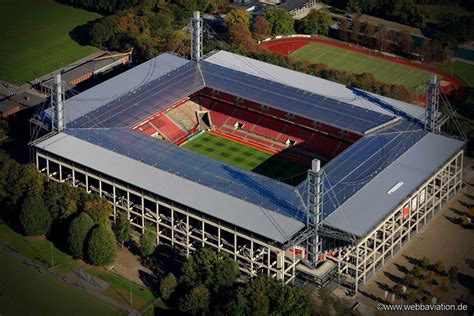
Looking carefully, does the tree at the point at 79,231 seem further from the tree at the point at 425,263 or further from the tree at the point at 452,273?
the tree at the point at 452,273

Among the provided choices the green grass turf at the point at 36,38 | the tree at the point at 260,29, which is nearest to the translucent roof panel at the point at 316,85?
the tree at the point at 260,29

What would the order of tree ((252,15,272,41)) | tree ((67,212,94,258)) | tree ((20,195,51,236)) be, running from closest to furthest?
tree ((67,212,94,258)) < tree ((20,195,51,236)) < tree ((252,15,272,41))

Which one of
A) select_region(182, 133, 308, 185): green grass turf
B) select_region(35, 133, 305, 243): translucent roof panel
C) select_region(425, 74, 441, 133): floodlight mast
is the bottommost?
select_region(182, 133, 308, 185): green grass turf

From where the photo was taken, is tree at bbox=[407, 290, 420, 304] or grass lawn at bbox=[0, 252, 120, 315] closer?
grass lawn at bbox=[0, 252, 120, 315]

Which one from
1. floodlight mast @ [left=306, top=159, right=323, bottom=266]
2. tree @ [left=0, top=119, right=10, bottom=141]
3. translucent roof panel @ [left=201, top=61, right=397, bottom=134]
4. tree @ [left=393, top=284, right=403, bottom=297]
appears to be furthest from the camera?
tree @ [left=0, top=119, right=10, bottom=141]

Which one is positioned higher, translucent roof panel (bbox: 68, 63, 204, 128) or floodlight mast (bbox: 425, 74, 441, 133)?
floodlight mast (bbox: 425, 74, 441, 133)

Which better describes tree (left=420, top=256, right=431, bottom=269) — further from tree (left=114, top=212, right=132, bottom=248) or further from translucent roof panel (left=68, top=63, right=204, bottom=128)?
translucent roof panel (left=68, top=63, right=204, bottom=128)

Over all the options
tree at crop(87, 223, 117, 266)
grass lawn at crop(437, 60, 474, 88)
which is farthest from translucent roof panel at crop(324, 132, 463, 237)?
grass lawn at crop(437, 60, 474, 88)
